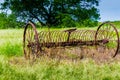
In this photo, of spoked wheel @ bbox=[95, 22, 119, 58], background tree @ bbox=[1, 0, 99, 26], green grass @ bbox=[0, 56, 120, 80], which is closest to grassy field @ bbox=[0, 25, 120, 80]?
green grass @ bbox=[0, 56, 120, 80]

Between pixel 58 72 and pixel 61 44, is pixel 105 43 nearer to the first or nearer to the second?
pixel 61 44

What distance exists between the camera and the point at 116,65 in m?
12.9

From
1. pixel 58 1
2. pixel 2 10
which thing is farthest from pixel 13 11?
pixel 58 1

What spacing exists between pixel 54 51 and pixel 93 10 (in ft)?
121

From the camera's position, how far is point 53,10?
171 feet

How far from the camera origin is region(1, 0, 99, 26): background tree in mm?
51500

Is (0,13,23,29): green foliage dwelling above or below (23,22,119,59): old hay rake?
below

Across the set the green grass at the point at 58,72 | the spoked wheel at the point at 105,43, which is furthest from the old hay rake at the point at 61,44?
the green grass at the point at 58,72

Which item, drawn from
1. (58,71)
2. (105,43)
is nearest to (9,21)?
(105,43)

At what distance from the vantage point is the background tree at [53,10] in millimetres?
51500

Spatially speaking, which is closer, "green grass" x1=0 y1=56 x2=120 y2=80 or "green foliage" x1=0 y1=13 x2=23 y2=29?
"green grass" x1=0 y1=56 x2=120 y2=80

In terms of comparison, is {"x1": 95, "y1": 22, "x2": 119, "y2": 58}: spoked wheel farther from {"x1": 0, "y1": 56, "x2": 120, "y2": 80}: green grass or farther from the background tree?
the background tree

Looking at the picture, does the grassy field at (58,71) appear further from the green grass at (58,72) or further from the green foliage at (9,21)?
the green foliage at (9,21)

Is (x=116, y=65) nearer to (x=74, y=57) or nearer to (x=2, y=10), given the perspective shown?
(x=74, y=57)
